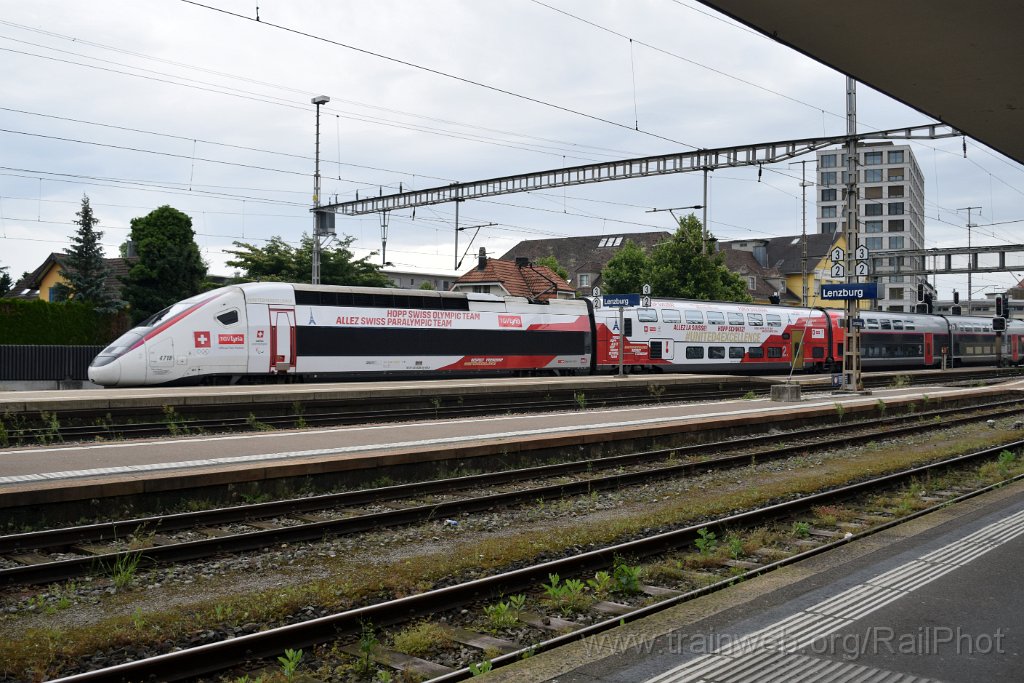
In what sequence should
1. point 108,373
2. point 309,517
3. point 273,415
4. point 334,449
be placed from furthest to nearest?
point 108,373, point 273,415, point 334,449, point 309,517

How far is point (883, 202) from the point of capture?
107 m

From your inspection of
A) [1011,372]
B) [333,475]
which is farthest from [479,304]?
[1011,372]

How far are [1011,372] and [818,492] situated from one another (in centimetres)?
5098

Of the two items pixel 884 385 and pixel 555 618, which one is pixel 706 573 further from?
pixel 884 385

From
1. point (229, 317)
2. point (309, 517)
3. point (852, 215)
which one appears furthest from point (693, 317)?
point (309, 517)

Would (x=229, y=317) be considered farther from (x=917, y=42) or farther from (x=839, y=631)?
(x=839, y=631)

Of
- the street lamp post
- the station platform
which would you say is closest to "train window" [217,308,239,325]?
the station platform

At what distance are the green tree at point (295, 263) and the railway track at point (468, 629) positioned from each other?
125ft

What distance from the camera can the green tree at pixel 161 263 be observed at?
40062 mm

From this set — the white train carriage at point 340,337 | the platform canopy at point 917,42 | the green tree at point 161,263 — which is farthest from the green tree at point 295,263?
the platform canopy at point 917,42

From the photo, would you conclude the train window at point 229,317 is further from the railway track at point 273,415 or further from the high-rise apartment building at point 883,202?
the high-rise apartment building at point 883,202

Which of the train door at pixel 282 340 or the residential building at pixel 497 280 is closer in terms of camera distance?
the train door at pixel 282 340

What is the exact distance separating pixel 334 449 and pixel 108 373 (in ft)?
39.0

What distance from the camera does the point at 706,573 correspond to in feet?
27.3
